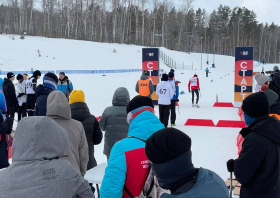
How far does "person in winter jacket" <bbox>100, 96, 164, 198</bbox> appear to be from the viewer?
7.82ft

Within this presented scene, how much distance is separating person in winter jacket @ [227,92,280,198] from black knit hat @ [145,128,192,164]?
37.9 inches

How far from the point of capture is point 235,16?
3031 inches

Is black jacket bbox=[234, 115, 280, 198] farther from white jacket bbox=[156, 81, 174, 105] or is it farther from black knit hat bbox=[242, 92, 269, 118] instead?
white jacket bbox=[156, 81, 174, 105]

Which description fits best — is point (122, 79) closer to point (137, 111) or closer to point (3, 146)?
point (3, 146)

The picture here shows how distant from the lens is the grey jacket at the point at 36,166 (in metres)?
1.63

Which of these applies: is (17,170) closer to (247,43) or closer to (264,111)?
(264,111)

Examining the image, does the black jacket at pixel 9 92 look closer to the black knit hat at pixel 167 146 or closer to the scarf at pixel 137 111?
the scarf at pixel 137 111

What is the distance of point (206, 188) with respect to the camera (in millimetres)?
1588

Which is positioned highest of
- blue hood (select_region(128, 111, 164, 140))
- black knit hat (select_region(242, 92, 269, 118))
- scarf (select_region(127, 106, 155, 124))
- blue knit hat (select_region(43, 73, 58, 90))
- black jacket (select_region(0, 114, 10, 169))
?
blue knit hat (select_region(43, 73, 58, 90))

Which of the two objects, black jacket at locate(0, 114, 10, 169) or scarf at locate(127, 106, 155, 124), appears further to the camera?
black jacket at locate(0, 114, 10, 169)

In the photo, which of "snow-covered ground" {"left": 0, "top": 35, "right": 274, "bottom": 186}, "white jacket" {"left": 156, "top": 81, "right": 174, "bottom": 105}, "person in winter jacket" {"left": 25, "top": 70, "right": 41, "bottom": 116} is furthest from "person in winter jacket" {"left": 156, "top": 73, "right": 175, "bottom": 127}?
"person in winter jacket" {"left": 25, "top": 70, "right": 41, "bottom": 116}

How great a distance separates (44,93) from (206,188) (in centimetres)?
471

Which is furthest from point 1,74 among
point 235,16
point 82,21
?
point 235,16

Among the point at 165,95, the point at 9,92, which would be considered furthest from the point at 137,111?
the point at 9,92
